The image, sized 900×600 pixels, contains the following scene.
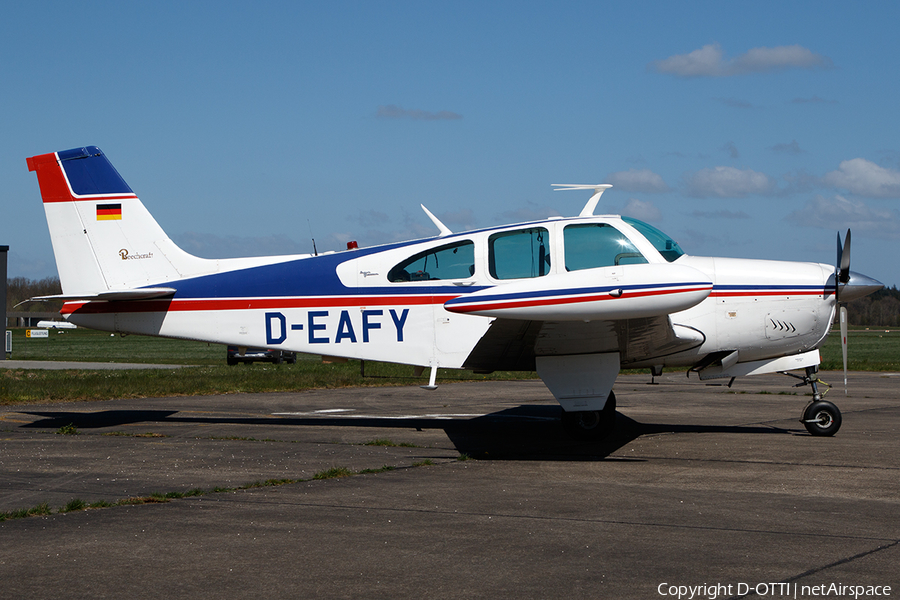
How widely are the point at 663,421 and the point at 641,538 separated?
7.47 metres

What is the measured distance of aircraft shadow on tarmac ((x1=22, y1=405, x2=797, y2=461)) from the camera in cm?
931

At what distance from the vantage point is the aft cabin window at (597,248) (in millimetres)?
9141

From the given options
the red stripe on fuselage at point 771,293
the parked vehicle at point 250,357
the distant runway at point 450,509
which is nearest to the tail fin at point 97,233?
the distant runway at point 450,509

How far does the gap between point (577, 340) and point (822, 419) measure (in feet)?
11.8

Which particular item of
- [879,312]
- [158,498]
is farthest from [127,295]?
[879,312]

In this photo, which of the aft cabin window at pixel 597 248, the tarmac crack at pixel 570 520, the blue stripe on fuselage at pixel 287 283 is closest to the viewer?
the tarmac crack at pixel 570 520

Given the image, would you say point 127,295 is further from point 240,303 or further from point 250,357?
point 250,357

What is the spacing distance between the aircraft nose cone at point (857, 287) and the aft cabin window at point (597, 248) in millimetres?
2499

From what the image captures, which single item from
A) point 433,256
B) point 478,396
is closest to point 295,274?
point 433,256

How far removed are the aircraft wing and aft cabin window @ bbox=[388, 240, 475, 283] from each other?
99 cm

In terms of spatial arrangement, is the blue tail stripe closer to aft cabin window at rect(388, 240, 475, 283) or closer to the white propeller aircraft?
the white propeller aircraft

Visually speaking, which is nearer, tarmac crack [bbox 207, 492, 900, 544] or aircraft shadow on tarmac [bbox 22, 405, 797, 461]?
tarmac crack [bbox 207, 492, 900, 544]

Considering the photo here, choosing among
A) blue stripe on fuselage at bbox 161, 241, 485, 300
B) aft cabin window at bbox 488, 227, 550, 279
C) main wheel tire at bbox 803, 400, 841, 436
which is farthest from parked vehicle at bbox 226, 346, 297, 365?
main wheel tire at bbox 803, 400, 841, 436

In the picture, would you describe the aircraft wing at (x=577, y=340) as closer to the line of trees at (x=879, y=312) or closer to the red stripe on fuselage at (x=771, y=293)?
the red stripe on fuselage at (x=771, y=293)
